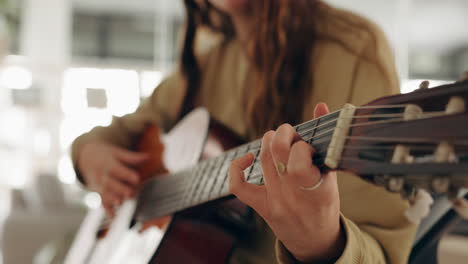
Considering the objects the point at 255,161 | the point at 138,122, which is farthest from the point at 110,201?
the point at 255,161

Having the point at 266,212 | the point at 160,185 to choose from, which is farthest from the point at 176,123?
the point at 266,212

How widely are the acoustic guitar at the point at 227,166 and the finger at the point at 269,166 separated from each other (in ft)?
0.07

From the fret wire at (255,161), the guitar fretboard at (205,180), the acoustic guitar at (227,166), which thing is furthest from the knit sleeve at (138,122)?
the fret wire at (255,161)

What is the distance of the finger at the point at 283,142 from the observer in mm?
246

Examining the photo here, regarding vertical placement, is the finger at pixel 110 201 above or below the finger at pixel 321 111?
below

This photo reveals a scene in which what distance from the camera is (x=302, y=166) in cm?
23

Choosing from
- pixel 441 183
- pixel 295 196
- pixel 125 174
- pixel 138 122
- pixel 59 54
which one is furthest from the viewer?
pixel 59 54

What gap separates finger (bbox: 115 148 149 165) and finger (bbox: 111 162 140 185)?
1 cm

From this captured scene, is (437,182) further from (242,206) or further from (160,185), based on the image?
(160,185)

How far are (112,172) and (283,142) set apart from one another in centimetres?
44

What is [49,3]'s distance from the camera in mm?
4160

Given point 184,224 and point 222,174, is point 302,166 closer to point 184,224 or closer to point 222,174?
point 222,174

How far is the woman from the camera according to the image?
259 millimetres

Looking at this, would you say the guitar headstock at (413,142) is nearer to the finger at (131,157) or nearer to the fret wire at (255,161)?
the fret wire at (255,161)
